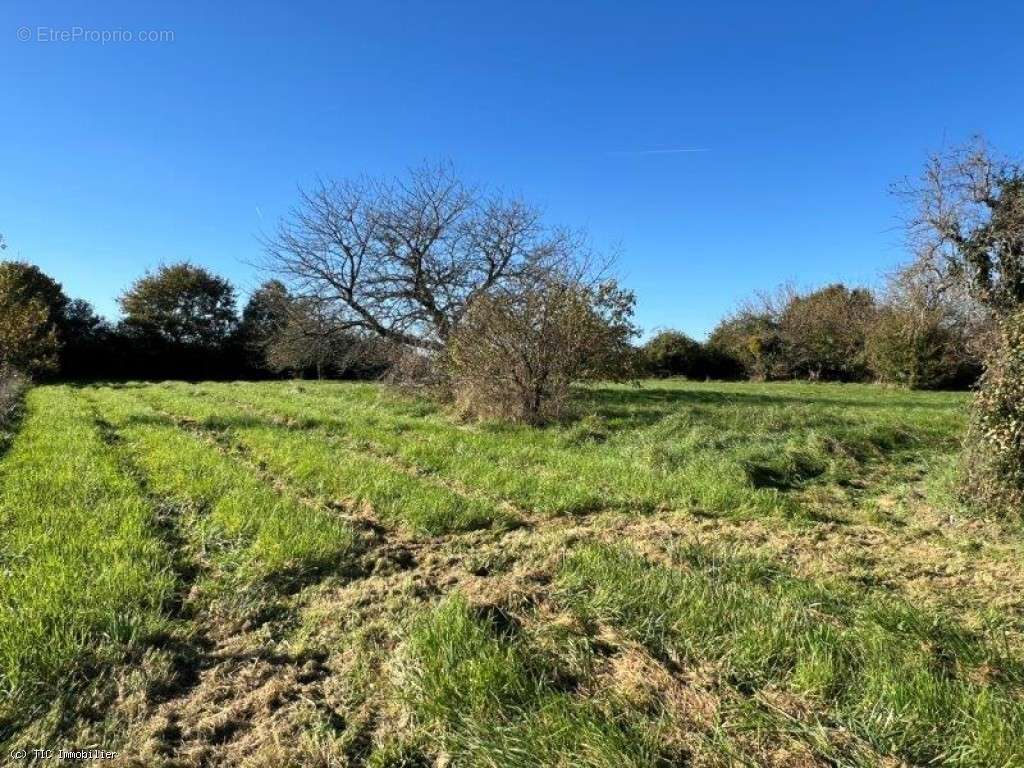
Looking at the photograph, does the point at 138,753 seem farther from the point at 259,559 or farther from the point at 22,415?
→ the point at 22,415

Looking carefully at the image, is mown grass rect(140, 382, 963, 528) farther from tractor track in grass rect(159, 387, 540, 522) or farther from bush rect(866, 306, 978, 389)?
bush rect(866, 306, 978, 389)

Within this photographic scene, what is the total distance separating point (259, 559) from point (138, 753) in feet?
5.62

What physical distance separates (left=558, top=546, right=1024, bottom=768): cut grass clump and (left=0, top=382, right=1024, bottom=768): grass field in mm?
13

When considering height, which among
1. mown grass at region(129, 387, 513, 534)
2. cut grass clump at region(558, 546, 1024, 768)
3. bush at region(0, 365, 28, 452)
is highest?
bush at region(0, 365, 28, 452)

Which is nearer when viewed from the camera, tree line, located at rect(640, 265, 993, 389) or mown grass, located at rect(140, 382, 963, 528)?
mown grass, located at rect(140, 382, 963, 528)

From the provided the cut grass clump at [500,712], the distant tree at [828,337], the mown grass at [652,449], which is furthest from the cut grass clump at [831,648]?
the distant tree at [828,337]

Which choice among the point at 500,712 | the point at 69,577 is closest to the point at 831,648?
the point at 500,712

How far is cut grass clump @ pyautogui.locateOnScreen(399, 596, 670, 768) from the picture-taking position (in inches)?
80.5

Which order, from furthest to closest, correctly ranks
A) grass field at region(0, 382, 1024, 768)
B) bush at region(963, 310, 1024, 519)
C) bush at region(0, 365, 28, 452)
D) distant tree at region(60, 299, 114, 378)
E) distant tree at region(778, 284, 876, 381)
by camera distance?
1. distant tree at region(60, 299, 114, 378)
2. distant tree at region(778, 284, 876, 381)
3. bush at region(0, 365, 28, 452)
4. bush at region(963, 310, 1024, 519)
5. grass field at region(0, 382, 1024, 768)

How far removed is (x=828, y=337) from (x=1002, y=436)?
94.8ft

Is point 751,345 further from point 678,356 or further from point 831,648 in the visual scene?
point 831,648

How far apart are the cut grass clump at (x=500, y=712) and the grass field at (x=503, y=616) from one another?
0.03 feet

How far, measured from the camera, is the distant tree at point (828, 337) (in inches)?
1168

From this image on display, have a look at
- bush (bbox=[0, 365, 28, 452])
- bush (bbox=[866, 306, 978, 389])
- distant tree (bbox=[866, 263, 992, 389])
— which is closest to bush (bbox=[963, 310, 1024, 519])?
bush (bbox=[0, 365, 28, 452])
